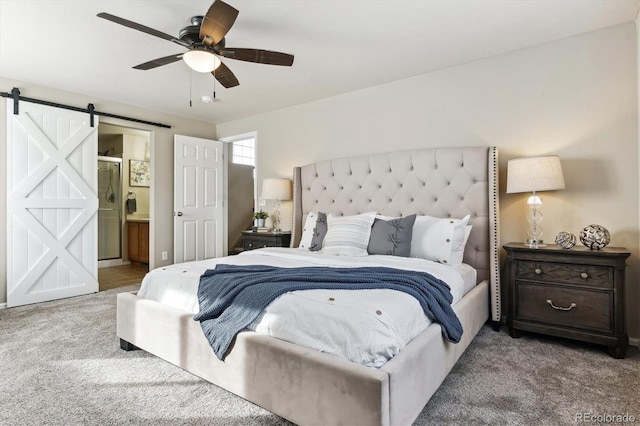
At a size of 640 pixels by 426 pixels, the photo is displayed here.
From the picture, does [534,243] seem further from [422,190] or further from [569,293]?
[422,190]

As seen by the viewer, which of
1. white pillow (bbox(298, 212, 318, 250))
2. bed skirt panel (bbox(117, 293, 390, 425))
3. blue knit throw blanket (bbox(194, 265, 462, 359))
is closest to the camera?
bed skirt panel (bbox(117, 293, 390, 425))

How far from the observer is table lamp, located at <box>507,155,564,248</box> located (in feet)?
8.39

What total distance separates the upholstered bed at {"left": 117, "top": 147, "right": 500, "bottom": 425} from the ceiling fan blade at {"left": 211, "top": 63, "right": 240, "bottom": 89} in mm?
1526

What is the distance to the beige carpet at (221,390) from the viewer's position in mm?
1652

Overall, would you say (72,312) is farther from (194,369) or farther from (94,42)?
(94,42)

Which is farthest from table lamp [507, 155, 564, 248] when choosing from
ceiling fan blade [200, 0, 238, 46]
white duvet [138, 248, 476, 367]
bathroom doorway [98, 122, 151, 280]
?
bathroom doorway [98, 122, 151, 280]

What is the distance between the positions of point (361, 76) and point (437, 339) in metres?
2.80

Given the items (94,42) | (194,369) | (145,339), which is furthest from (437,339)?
(94,42)

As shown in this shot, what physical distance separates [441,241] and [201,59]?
2.30 m

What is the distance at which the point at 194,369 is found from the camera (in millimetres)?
1934

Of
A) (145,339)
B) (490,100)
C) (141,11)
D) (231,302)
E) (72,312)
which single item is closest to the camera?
(231,302)

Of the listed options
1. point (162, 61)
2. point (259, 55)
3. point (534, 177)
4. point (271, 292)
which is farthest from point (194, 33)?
point (534, 177)

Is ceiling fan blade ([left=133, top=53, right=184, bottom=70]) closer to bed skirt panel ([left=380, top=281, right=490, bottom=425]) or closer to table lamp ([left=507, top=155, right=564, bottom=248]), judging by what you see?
bed skirt panel ([left=380, top=281, right=490, bottom=425])

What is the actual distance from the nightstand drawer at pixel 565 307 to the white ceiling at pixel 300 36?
6.57 ft
